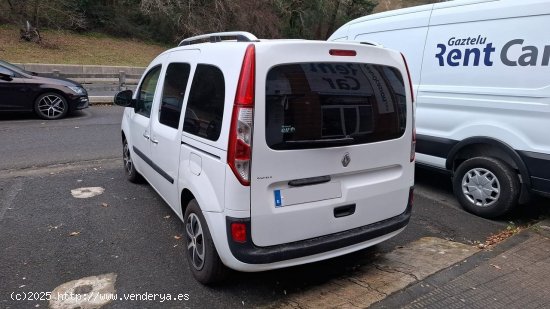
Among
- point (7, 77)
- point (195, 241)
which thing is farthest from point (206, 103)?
point (7, 77)

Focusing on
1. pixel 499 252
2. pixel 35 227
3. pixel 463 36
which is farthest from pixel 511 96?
pixel 35 227

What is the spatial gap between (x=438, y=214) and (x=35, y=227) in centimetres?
413

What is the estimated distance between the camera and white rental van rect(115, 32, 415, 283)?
2.62 m

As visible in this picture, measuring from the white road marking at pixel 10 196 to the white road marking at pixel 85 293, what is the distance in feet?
5.45

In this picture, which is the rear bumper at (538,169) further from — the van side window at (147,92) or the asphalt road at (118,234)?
the van side window at (147,92)

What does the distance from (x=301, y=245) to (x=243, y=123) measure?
90 centimetres

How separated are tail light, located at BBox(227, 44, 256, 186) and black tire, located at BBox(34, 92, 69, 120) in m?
8.27

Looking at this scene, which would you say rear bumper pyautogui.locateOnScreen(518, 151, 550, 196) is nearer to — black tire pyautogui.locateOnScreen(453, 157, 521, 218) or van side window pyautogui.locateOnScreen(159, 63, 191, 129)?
black tire pyautogui.locateOnScreen(453, 157, 521, 218)

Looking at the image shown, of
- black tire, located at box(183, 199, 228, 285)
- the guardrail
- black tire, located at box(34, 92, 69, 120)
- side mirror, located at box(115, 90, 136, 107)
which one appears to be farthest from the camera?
the guardrail

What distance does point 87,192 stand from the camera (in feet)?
16.4

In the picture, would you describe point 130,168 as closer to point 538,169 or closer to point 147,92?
point 147,92

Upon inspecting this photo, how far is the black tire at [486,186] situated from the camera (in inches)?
169

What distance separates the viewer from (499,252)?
3684mm

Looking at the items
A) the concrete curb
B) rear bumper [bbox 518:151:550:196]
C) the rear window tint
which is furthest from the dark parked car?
rear bumper [bbox 518:151:550:196]
